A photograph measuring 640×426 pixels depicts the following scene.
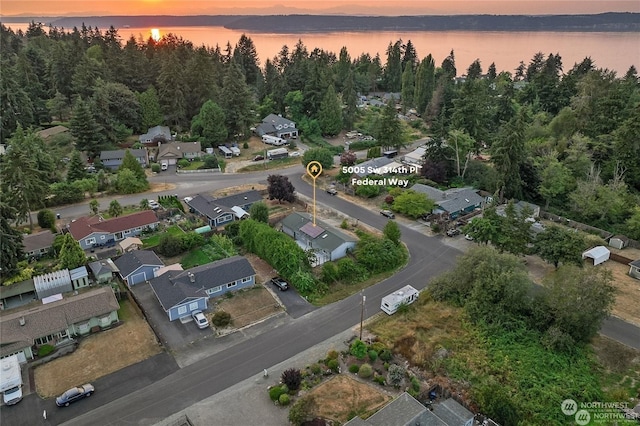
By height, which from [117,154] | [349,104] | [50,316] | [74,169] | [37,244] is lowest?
[50,316]

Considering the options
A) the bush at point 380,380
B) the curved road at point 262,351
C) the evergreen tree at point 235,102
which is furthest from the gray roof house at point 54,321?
the evergreen tree at point 235,102

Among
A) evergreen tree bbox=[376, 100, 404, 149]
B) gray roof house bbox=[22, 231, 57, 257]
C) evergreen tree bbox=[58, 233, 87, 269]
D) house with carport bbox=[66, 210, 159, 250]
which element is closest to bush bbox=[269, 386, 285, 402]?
evergreen tree bbox=[58, 233, 87, 269]

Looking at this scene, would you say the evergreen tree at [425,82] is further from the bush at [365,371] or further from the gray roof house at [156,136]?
the bush at [365,371]

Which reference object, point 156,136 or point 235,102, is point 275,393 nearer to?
point 156,136

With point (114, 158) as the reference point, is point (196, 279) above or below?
below

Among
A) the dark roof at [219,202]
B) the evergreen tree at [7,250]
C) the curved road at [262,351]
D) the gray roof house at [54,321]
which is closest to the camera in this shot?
the curved road at [262,351]

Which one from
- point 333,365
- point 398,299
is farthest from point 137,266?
point 398,299

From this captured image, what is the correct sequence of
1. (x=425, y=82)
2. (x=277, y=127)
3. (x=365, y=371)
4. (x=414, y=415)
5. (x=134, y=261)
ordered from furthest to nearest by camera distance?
(x=425, y=82) < (x=277, y=127) < (x=134, y=261) < (x=365, y=371) < (x=414, y=415)
